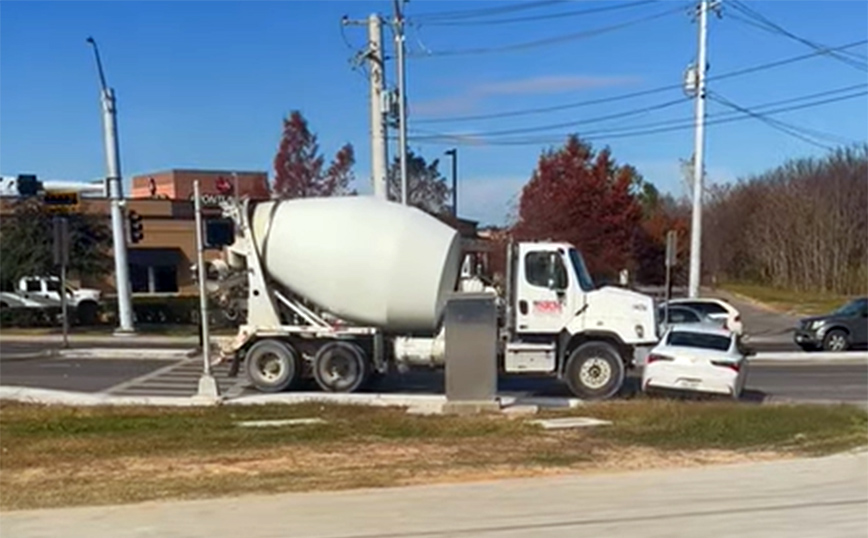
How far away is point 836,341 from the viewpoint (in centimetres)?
2652

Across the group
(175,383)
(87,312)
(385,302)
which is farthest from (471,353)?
(87,312)

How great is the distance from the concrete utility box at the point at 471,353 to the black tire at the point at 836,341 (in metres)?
16.3

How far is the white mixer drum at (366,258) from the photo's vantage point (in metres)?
16.5

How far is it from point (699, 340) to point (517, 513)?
392 inches

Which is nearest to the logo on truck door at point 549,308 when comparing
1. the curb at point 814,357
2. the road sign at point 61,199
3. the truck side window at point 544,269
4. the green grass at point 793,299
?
the truck side window at point 544,269

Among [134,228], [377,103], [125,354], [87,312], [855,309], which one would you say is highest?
[377,103]

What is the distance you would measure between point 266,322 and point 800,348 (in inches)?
706

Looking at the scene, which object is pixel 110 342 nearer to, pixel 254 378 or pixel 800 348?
pixel 254 378

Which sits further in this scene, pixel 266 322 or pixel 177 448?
pixel 266 322

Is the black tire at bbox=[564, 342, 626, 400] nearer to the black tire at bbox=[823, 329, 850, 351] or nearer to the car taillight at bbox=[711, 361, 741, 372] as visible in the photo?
the car taillight at bbox=[711, 361, 741, 372]

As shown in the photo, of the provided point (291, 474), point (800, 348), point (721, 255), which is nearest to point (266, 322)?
point (291, 474)

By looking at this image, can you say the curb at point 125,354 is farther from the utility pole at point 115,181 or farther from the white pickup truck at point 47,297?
the white pickup truck at point 47,297

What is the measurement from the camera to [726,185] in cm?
8350

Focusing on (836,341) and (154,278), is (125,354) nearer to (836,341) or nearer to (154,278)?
(836,341)
